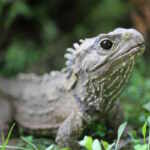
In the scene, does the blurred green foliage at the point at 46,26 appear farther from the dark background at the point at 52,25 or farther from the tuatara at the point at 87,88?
the tuatara at the point at 87,88

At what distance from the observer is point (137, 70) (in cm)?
707

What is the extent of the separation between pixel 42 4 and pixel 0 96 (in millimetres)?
3313

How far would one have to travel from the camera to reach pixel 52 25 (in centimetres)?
863

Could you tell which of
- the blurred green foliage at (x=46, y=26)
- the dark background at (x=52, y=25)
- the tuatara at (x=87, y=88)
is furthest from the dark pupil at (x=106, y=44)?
the blurred green foliage at (x=46, y=26)

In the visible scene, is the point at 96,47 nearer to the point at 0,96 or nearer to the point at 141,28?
the point at 0,96

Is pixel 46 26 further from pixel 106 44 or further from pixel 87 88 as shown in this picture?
pixel 106 44

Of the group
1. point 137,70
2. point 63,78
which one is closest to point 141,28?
point 137,70

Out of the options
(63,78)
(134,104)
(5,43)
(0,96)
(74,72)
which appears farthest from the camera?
(5,43)

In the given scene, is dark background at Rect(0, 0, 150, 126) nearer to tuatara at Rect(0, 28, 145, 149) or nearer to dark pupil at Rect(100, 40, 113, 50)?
tuatara at Rect(0, 28, 145, 149)

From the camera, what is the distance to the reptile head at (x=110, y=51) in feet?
13.3

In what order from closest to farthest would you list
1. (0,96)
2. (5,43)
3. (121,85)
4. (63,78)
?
(121,85) < (63,78) < (0,96) < (5,43)

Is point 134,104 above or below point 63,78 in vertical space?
below

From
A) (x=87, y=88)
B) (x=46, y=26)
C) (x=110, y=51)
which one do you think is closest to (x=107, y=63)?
(x=110, y=51)

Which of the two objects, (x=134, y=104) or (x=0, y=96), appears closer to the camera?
(x=134, y=104)
